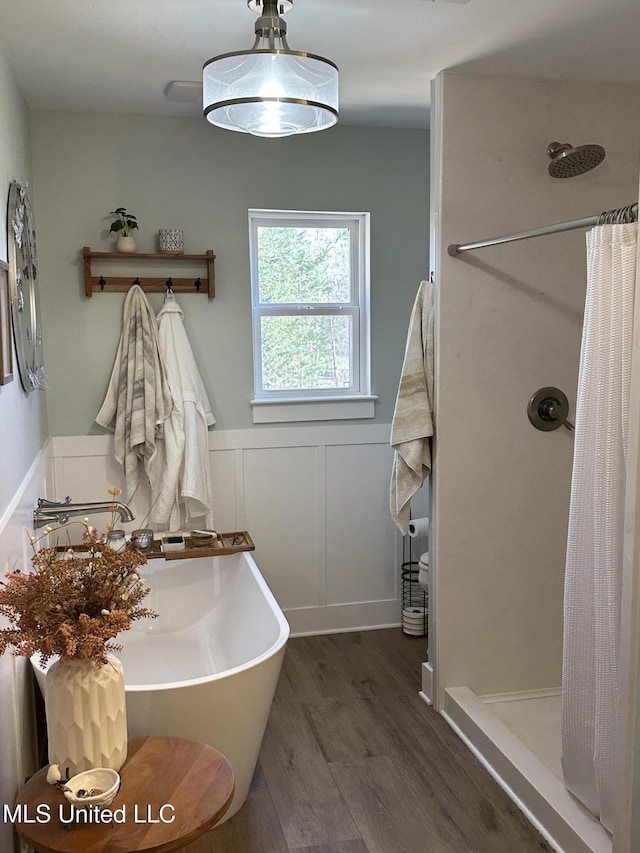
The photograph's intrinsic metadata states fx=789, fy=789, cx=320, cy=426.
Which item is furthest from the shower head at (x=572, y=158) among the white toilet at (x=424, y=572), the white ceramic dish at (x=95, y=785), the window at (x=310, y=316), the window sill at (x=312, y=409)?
the white ceramic dish at (x=95, y=785)

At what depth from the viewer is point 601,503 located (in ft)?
7.02

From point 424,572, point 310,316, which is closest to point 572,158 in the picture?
point 310,316

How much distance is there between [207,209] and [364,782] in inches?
98.2

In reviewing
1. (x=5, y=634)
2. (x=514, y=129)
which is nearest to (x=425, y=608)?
(x=514, y=129)

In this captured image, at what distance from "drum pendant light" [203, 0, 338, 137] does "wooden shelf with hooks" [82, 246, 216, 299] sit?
142 cm

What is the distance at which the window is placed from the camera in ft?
12.5

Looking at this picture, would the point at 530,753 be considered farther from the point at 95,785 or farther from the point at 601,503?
the point at 95,785

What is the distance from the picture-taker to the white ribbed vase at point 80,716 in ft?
5.88

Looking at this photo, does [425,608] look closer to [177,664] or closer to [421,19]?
[177,664]

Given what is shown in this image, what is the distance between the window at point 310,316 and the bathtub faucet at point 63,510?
106 cm

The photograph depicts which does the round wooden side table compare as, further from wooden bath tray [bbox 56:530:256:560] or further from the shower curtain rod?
the shower curtain rod

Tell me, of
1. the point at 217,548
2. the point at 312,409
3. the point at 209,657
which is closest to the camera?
the point at 209,657

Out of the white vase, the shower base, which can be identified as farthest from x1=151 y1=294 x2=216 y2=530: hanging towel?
the shower base

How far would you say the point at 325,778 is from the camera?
272 cm
